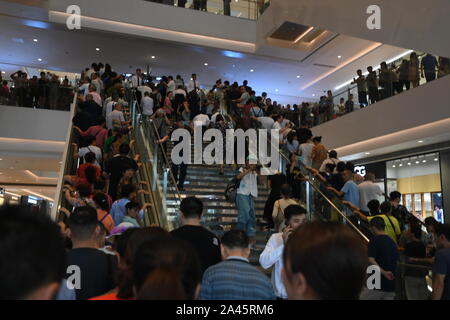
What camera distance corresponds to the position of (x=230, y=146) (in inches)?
388

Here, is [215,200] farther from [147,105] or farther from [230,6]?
[230,6]

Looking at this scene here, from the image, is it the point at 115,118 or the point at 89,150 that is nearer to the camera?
the point at 89,150

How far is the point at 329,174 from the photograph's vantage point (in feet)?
27.0

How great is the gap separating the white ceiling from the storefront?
5035mm

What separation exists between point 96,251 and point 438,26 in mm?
5914

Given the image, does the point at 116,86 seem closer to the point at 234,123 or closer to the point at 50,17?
the point at 234,123

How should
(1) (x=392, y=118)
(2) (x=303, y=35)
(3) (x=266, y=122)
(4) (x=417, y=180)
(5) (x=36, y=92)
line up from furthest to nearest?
(2) (x=303, y=35) → (5) (x=36, y=92) → (4) (x=417, y=180) → (1) (x=392, y=118) → (3) (x=266, y=122)

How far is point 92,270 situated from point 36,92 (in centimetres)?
1484

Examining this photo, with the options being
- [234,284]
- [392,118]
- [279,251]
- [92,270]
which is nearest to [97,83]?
[392,118]

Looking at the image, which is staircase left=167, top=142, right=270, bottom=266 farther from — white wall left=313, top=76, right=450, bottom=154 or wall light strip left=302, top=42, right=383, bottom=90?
wall light strip left=302, top=42, right=383, bottom=90

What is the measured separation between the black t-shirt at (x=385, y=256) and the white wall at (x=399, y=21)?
307 centimetres

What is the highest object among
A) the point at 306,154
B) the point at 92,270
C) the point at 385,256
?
the point at 306,154

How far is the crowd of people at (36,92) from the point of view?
50.3 ft

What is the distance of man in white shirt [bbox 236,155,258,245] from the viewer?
6.47 m
